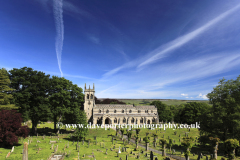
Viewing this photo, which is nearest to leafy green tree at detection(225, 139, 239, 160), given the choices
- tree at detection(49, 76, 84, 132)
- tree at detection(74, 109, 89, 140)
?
tree at detection(74, 109, 89, 140)

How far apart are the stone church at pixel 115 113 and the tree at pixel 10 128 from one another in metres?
38.3

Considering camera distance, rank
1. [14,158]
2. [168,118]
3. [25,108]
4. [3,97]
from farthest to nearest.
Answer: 1. [168,118]
2. [25,108]
3. [3,97]
4. [14,158]

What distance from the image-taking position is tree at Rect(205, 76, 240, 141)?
25688 millimetres

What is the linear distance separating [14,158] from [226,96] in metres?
40.9

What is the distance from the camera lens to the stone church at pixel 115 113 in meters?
61.4

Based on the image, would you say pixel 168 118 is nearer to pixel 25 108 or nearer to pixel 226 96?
pixel 226 96

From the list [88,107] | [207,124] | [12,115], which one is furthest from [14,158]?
[88,107]

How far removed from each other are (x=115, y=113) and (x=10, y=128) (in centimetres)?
4699

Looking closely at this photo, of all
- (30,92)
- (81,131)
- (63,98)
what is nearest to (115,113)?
(63,98)

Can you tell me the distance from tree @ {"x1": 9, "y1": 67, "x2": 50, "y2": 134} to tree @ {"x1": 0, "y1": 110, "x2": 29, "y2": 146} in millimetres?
7842

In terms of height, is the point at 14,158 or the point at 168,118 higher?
the point at 14,158

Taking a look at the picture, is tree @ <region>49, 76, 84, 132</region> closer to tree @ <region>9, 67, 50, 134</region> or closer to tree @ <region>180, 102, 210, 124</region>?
tree @ <region>9, 67, 50, 134</region>

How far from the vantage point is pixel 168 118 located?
70.7 meters

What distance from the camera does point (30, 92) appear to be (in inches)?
1286
